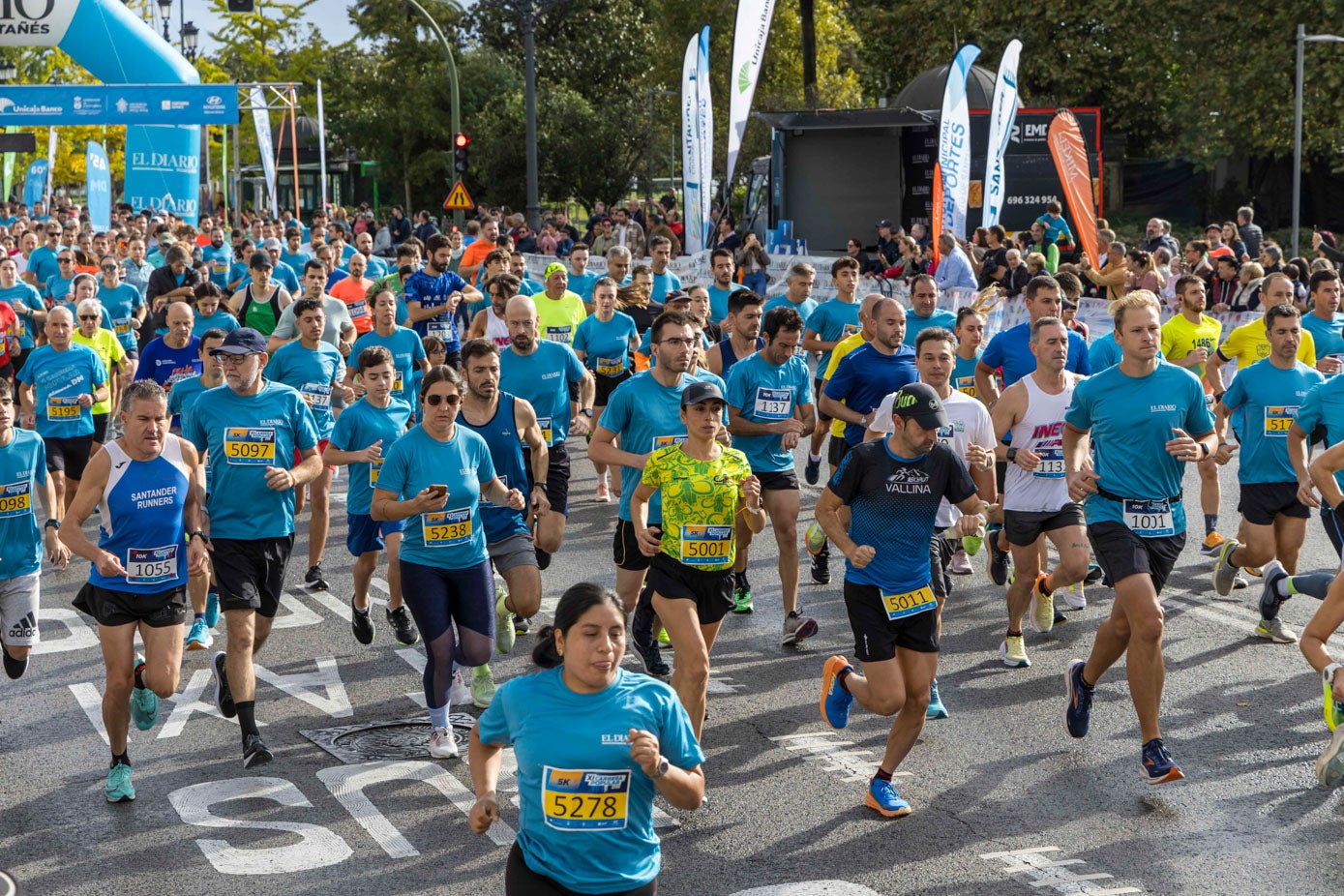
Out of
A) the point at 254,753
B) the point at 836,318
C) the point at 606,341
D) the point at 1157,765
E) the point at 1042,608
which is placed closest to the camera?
the point at 1157,765

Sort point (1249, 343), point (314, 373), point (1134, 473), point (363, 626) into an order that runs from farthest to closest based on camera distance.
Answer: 1. point (1249, 343)
2. point (314, 373)
3. point (363, 626)
4. point (1134, 473)

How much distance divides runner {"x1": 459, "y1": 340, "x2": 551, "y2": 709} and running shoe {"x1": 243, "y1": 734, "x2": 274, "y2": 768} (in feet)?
4.12

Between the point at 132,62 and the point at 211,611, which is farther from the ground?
the point at 132,62

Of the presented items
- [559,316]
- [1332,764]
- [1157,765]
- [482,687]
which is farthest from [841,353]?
[1332,764]

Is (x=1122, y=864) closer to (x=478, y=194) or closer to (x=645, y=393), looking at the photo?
(x=645, y=393)

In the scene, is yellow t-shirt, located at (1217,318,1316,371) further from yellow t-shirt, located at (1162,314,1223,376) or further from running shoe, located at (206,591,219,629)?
running shoe, located at (206,591,219,629)

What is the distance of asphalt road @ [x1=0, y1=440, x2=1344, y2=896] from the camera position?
633 centimetres

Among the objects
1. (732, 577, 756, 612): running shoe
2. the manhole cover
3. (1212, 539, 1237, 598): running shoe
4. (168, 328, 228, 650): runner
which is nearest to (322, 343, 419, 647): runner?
(168, 328, 228, 650): runner

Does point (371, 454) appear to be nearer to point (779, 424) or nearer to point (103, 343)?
point (779, 424)

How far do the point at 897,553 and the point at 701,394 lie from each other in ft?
3.67

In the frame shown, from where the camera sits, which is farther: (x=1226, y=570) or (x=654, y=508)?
(x=1226, y=570)

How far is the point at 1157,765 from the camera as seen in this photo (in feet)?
23.2

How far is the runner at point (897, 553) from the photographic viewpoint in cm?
690

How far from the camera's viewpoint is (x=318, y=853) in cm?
662
